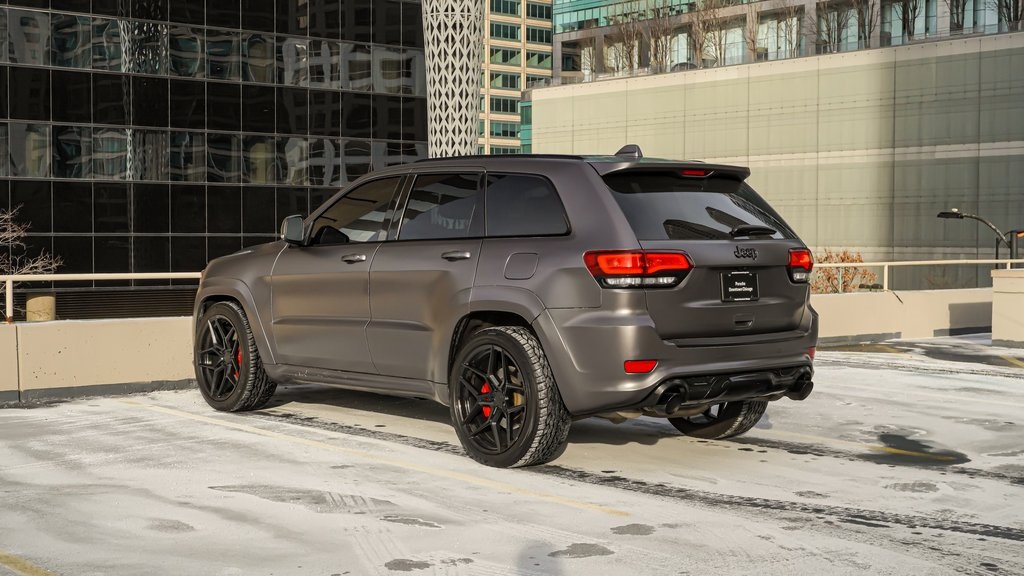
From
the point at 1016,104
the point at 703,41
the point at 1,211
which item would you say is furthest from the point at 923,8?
the point at 1,211

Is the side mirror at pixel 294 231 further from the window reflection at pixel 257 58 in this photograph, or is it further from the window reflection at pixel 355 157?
the window reflection at pixel 355 157

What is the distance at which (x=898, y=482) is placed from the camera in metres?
7.56

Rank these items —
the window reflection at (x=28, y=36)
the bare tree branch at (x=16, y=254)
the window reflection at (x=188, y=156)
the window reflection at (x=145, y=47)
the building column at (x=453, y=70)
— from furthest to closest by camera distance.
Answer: the window reflection at (x=188, y=156)
the window reflection at (x=145, y=47)
the window reflection at (x=28, y=36)
the bare tree branch at (x=16, y=254)
the building column at (x=453, y=70)

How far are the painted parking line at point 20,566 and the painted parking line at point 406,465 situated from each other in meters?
2.60

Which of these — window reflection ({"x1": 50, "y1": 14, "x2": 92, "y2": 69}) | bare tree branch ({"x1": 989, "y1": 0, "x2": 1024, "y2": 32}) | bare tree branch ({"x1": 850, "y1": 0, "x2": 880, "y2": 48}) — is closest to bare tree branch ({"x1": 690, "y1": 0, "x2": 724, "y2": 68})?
bare tree branch ({"x1": 850, "y1": 0, "x2": 880, "y2": 48})

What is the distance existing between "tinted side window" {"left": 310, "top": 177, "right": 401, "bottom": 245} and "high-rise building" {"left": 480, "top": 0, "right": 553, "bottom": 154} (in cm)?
13600

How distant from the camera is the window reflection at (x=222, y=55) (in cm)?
4447

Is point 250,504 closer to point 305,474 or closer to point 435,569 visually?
point 305,474

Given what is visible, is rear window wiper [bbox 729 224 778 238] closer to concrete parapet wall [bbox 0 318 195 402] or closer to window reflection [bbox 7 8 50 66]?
concrete parapet wall [bbox 0 318 195 402]

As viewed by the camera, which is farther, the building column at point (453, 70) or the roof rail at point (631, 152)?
the building column at point (453, 70)

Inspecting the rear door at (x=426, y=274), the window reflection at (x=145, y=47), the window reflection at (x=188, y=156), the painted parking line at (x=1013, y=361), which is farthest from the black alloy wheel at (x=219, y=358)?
the window reflection at (x=188, y=156)

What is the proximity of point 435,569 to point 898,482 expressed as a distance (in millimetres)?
3319

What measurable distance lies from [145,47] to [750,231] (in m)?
38.7

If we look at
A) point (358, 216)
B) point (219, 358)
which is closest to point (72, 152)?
point (219, 358)
